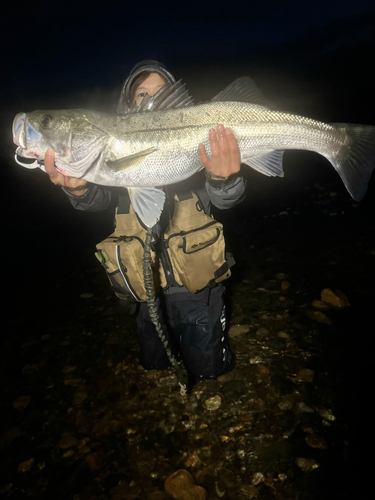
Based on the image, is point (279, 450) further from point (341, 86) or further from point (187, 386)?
point (341, 86)

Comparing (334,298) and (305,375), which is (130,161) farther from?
(334,298)

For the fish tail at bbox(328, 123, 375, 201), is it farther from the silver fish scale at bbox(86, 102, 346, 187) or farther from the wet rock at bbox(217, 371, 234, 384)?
the wet rock at bbox(217, 371, 234, 384)

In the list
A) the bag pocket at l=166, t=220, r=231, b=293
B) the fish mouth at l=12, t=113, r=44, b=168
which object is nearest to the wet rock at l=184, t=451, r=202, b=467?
the bag pocket at l=166, t=220, r=231, b=293

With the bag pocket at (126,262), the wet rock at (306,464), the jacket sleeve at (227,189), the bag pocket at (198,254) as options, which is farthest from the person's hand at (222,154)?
the wet rock at (306,464)

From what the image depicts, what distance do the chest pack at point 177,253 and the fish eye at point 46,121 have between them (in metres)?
1.09

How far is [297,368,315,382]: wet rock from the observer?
2753 millimetres

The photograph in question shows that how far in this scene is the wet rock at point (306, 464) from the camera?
208cm

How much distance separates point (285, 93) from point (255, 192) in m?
39.1

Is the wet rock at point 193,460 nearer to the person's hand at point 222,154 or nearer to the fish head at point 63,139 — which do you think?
the person's hand at point 222,154

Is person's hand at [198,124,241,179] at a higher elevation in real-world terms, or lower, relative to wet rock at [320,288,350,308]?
higher

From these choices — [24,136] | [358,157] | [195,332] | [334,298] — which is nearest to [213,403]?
[195,332]

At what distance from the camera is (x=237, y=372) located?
9.80 ft

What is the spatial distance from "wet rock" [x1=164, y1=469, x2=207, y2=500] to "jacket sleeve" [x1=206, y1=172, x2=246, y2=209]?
7.55ft

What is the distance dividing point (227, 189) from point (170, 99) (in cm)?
91
